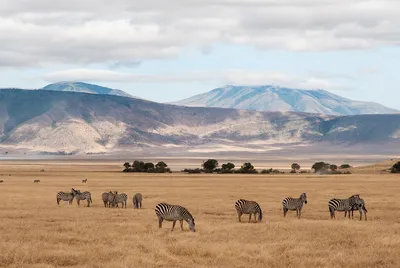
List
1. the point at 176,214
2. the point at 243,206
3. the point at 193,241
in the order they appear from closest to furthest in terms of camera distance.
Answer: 1. the point at 193,241
2. the point at 176,214
3. the point at 243,206

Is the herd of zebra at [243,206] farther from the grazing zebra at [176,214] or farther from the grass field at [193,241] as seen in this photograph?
the grass field at [193,241]

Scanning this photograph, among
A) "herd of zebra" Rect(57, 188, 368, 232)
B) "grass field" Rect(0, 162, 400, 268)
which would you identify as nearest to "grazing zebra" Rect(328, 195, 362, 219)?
"herd of zebra" Rect(57, 188, 368, 232)

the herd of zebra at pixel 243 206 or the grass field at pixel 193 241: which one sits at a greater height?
the herd of zebra at pixel 243 206

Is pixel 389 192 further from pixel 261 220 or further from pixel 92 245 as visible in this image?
pixel 92 245

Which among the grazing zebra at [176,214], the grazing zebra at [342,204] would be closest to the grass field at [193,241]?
the grazing zebra at [176,214]

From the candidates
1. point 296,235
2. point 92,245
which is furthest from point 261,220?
point 92,245

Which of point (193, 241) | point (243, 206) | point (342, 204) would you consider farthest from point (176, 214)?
point (342, 204)

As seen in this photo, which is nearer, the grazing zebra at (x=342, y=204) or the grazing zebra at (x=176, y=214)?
the grazing zebra at (x=176, y=214)

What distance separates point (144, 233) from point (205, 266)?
7.75 meters

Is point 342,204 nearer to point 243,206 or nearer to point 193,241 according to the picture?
point 243,206

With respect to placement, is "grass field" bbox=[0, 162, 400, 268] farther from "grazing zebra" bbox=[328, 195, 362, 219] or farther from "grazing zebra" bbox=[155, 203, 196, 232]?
"grazing zebra" bbox=[328, 195, 362, 219]

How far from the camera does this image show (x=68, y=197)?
4844cm

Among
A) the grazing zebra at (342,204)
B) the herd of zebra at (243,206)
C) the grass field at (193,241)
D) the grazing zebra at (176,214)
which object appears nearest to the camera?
the grass field at (193,241)

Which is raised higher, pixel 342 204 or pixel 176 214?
pixel 342 204
